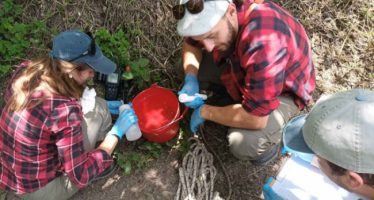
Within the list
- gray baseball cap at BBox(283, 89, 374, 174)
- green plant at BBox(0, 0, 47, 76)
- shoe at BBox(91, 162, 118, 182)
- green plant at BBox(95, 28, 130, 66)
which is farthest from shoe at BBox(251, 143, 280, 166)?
green plant at BBox(0, 0, 47, 76)

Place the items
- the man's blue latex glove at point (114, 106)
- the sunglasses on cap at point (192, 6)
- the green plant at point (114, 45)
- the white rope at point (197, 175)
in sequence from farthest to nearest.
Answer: the green plant at point (114, 45) → the man's blue latex glove at point (114, 106) → the white rope at point (197, 175) → the sunglasses on cap at point (192, 6)

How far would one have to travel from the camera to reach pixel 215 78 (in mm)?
3006

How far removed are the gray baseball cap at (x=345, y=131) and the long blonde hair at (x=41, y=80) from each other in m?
1.28

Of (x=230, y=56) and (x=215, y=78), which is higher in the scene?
(x=230, y=56)

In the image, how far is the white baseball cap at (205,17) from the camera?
2.04 metres

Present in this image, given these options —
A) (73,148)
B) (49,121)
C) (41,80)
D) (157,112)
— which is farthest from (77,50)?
(157,112)

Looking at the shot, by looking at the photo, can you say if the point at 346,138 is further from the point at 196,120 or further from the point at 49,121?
the point at 49,121

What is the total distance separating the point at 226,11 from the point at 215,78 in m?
0.97

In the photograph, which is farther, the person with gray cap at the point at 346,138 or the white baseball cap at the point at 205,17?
the white baseball cap at the point at 205,17

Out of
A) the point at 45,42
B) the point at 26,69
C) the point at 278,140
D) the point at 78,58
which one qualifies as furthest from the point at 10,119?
the point at 278,140

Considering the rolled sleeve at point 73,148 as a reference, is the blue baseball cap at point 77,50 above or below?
above

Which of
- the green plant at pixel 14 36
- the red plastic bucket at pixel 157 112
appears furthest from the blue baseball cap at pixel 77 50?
the green plant at pixel 14 36

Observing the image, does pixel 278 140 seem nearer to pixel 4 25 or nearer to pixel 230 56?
pixel 230 56

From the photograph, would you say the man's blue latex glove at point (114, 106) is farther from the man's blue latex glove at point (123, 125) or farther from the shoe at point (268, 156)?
the shoe at point (268, 156)
